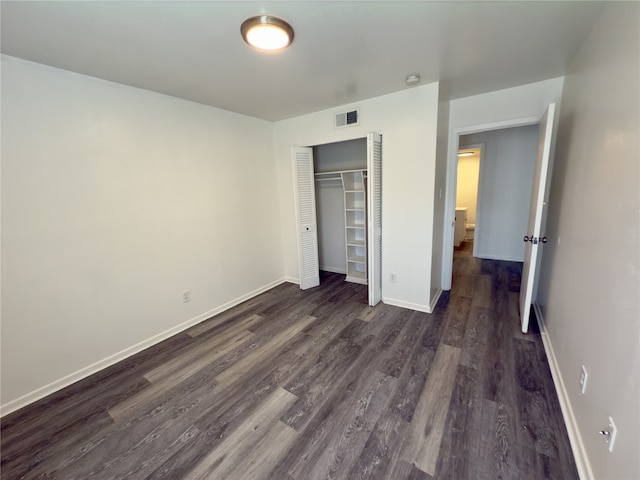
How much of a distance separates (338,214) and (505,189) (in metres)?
3.08

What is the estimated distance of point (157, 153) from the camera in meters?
2.51

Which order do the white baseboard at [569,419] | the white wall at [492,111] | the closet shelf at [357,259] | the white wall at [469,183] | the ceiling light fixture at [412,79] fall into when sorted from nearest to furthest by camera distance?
the white baseboard at [569,419] < the ceiling light fixture at [412,79] < the white wall at [492,111] < the closet shelf at [357,259] < the white wall at [469,183]

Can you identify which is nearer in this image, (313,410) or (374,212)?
(313,410)

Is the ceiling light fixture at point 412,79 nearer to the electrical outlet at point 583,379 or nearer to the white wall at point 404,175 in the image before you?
the white wall at point 404,175

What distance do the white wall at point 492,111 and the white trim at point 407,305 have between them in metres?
0.87

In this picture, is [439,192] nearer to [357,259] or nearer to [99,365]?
[357,259]

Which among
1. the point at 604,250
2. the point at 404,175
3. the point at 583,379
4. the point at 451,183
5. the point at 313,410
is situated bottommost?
the point at 313,410

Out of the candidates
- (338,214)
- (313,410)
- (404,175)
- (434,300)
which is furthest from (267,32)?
(434,300)

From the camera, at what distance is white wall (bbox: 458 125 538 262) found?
4.39m

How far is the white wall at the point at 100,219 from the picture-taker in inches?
71.7

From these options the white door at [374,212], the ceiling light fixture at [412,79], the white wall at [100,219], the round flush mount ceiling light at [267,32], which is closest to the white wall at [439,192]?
the ceiling light fixture at [412,79]

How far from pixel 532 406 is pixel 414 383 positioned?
72 centimetres

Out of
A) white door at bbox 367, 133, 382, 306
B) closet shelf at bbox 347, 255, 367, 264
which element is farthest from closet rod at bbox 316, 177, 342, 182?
closet shelf at bbox 347, 255, 367, 264

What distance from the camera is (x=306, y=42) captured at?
175 cm
